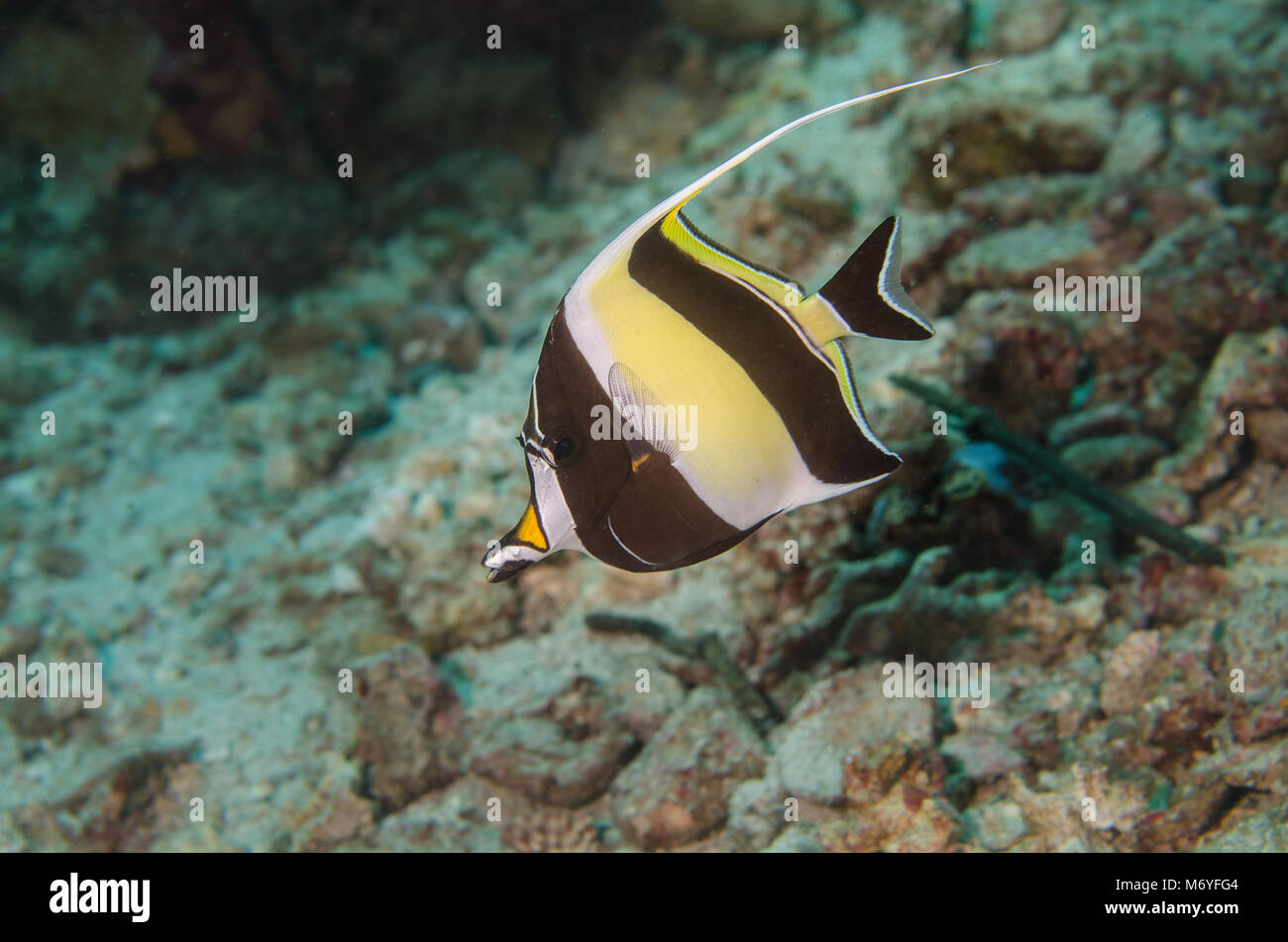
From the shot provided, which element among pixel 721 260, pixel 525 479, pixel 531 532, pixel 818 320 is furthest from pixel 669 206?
pixel 525 479

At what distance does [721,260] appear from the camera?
57.6 inches

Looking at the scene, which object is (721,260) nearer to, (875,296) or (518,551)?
(875,296)

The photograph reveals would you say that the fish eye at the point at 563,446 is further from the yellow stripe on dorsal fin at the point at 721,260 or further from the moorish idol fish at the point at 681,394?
the yellow stripe on dorsal fin at the point at 721,260

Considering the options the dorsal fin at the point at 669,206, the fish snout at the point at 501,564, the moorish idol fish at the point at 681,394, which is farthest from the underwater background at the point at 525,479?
the dorsal fin at the point at 669,206

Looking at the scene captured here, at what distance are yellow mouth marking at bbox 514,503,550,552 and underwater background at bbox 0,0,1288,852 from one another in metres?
1.60

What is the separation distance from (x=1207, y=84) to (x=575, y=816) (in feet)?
17.4

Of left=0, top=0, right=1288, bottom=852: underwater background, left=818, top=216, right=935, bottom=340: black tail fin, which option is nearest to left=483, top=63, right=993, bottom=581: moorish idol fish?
left=818, top=216, right=935, bottom=340: black tail fin

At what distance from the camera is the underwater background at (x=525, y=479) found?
2674mm

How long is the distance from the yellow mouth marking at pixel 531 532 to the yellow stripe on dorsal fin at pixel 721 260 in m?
0.57

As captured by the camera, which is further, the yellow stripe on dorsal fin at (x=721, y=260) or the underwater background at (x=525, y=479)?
the underwater background at (x=525, y=479)

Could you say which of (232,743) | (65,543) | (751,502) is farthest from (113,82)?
(751,502)

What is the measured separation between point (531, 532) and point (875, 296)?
75 cm
